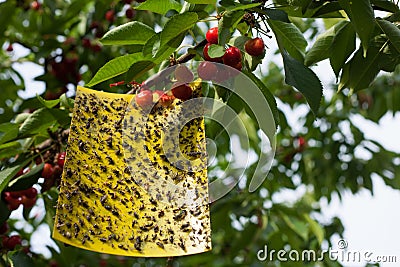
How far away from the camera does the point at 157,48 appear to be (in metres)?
0.89

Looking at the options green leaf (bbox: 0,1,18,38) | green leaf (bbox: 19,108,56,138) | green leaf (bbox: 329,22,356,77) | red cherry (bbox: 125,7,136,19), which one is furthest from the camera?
green leaf (bbox: 0,1,18,38)

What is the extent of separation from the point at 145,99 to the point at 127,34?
215 mm

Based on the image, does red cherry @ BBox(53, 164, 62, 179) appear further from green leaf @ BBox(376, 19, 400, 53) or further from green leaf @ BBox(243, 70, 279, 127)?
green leaf @ BBox(376, 19, 400, 53)

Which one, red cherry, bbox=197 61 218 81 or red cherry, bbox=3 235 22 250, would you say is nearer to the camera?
red cherry, bbox=197 61 218 81

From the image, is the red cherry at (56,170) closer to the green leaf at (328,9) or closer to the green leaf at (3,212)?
the green leaf at (3,212)

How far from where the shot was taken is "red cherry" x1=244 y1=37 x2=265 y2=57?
0.94 meters

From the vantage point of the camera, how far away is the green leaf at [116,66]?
98cm

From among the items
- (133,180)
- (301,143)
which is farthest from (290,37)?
(301,143)

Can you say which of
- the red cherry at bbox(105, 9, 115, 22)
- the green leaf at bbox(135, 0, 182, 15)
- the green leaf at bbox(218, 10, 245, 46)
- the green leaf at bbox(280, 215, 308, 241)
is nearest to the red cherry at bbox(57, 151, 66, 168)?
the green leaf at bbox(135, 0, 182, 15)

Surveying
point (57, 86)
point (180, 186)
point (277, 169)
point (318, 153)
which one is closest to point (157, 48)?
point (180, 186)

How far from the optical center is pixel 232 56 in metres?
0.93

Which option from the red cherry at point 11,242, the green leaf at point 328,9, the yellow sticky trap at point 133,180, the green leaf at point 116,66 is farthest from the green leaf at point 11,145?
the green leaf at point 328,9

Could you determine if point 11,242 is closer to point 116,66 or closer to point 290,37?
point 116,66

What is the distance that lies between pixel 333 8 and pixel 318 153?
1.87 m
